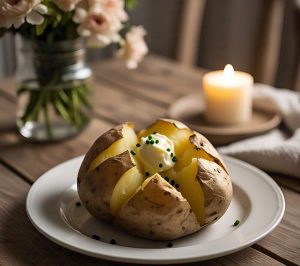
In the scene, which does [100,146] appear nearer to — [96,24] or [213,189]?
[213,189]

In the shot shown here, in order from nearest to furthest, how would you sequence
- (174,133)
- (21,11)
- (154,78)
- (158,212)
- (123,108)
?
(158,212), (174,133), (21,11), (123,108), (154,78)

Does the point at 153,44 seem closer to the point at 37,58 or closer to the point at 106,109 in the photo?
the point at 106,109

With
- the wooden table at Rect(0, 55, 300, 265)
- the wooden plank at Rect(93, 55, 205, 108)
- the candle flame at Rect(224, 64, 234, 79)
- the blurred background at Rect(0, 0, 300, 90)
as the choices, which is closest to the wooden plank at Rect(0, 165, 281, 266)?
the wooden table at Rect(0, 55, 300, 265)

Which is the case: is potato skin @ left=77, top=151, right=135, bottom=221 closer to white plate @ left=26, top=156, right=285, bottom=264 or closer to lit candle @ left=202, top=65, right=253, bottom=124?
white plate @ left=26, top=156, right=285, bottom=264

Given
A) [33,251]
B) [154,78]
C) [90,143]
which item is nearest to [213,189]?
[33,251]

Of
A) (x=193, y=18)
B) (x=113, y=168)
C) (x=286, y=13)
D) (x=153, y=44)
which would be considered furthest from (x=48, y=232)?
(x=153, y=44)

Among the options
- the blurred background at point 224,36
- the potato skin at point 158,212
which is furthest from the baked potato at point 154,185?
the blurred background at point 224,36
